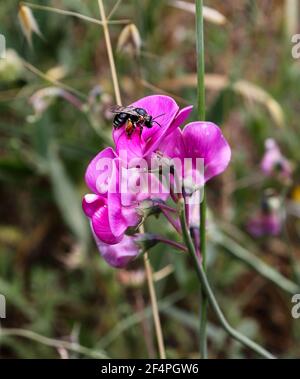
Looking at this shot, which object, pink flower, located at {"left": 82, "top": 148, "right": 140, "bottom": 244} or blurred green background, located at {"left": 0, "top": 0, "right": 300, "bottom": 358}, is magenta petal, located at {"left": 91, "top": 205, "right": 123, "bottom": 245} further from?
blurred green background, located at {"left": 0, "top": 0, "right": 300, "bottom": 358}

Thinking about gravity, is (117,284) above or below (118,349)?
above

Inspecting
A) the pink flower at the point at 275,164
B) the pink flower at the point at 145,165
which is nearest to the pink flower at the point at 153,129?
the pink flower at the point at 145,165

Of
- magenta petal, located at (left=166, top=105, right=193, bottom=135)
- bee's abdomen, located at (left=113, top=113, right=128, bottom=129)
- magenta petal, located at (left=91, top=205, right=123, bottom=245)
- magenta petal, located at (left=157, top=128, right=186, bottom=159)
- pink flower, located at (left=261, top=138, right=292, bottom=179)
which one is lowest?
magenta petal, located at (left=91, top=205, right=123, bottom=245)

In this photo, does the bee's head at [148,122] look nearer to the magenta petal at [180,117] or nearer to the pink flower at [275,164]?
the magenta petal at [180,117]

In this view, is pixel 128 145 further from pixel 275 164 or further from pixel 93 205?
pixel 275 164

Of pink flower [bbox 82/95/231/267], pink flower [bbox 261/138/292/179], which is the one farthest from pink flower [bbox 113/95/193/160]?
pink flower [bbox 261/138/292/179]
